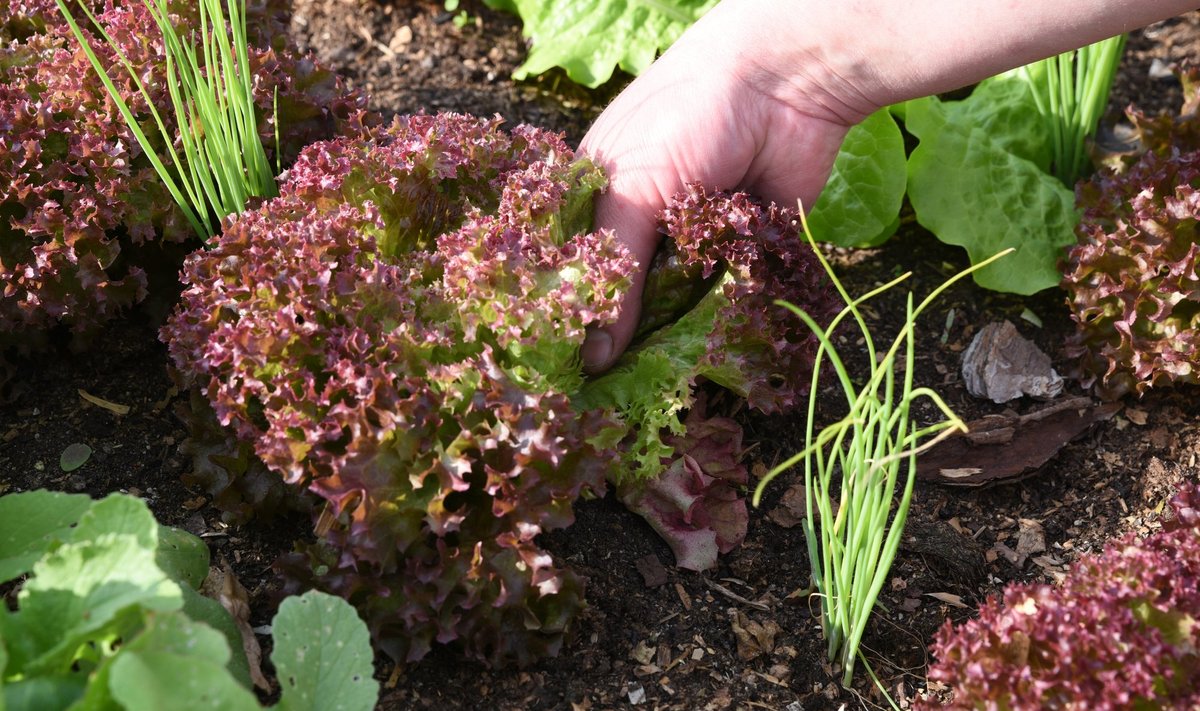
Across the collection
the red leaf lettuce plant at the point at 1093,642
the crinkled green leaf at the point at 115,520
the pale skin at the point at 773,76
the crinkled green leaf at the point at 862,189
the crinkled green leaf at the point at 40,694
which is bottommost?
the red leaf lettuce plant at the point at 1093,642

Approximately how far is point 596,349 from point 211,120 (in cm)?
110

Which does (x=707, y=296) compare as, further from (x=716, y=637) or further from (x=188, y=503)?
(x=188, y=503)

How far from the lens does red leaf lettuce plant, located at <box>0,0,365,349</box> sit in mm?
2748

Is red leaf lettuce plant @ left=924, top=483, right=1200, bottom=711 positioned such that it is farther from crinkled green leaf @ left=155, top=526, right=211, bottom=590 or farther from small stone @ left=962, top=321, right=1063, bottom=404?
crinkled green leaf @ left=155, top=526, right=211, bottom=590

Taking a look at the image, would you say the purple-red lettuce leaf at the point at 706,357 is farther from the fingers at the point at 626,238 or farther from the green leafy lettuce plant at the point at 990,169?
the green leafy lettuce plant at the point at 990,169

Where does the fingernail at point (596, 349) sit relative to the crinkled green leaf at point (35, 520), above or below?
below

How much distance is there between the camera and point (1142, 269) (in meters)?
3.12

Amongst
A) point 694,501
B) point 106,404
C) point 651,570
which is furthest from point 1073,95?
point 106,404

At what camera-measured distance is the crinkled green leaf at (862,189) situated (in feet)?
11.5

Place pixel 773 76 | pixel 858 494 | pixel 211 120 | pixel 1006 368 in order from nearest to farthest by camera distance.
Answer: pixel 858 494 → pixel 211 120 → pixel 773 76 → pixel 1006 368

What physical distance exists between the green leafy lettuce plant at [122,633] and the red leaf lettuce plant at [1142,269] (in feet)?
7.70

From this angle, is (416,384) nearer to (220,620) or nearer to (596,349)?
(596,349)

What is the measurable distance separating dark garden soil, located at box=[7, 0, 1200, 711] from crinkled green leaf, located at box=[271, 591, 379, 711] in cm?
34

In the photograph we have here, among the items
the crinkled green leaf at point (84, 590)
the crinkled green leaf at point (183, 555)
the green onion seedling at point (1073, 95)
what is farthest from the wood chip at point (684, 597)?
the green onion seedling at point (1073, 95)
